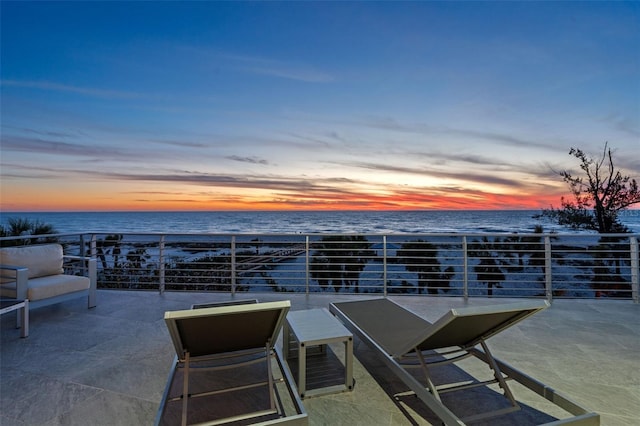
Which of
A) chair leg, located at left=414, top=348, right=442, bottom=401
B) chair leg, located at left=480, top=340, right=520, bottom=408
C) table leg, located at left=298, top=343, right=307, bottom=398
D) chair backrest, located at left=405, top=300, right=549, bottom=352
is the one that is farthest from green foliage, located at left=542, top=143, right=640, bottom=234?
table leg, located at left=298, top=343, right=307, bottom=398

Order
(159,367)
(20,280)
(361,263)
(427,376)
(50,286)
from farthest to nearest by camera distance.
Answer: (361,263), (50,286), (20,280), (159,367), (427,376)

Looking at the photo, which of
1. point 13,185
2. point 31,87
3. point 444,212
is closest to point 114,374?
point 31,87

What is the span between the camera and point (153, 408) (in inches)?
77.0

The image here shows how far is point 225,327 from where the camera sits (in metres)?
1.77

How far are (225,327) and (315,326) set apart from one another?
81 centimetres

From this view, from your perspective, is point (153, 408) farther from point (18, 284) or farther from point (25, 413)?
point (18, 284)

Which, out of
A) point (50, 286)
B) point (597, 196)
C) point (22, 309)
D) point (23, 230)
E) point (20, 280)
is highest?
point (597, 196)

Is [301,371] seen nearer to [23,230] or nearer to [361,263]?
[361,263]

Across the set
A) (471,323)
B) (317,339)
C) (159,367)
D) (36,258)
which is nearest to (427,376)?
(471,323)

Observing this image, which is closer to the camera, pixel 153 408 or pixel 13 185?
pixel 153 408

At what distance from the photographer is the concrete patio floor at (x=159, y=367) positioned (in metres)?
1.90

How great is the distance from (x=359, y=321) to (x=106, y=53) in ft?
18.2

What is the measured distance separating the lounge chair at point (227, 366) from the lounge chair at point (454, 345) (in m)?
0.66

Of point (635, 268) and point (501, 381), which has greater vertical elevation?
point (635, 268)
